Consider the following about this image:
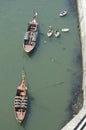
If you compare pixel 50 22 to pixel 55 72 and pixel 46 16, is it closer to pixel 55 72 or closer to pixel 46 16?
pixel 46 16

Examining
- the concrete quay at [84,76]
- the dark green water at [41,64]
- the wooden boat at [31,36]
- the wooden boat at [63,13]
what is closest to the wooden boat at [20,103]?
the dark green water at [41,64]

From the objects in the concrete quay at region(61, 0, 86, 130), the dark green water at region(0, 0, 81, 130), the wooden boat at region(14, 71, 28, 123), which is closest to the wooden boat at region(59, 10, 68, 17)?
the dark green water at region(0, 0, 81, 130)

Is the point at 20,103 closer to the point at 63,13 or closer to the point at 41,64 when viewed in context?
the point at 41,64

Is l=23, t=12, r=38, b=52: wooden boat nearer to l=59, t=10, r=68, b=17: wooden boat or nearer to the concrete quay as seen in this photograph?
l=59, t=10, r=68, b=17: wooden boat

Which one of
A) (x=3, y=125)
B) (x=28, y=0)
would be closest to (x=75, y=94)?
(x=3, y=125)

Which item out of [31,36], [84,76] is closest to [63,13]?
[31,36]

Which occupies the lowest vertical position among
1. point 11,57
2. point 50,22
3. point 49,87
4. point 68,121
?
point 68,121
